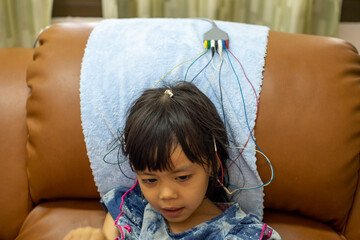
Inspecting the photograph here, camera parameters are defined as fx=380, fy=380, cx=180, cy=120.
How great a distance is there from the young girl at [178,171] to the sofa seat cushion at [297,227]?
0.11m

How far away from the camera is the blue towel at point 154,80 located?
1.05 m

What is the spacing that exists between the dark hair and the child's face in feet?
0.05

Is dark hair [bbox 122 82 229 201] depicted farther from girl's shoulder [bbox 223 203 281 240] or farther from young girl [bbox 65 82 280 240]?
girl's shoulder [bbox 223 203 281 240]

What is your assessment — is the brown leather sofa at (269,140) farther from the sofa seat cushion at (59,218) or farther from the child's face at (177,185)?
the child's face at (177,185)

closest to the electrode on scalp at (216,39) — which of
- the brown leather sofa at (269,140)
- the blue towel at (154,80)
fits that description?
the blue towel at (154,80)

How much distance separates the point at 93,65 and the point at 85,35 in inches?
5.3

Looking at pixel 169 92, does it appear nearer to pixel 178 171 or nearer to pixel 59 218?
pixel 178 171

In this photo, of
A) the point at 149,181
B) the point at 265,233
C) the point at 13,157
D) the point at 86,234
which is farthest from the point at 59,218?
the point at 265,233

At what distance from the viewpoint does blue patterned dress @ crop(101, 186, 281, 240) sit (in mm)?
972

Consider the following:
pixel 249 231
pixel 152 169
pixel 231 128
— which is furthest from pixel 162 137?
pixel 249 231

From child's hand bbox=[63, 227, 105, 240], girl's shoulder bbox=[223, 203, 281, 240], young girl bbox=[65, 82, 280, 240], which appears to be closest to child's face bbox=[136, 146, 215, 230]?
A: young girl bbox=[65, 82, 280, 240]

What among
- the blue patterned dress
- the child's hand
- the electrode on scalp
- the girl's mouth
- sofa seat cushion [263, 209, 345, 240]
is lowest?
the child's hand

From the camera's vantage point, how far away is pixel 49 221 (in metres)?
1.13

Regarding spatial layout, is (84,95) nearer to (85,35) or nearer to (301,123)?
(85,35)
